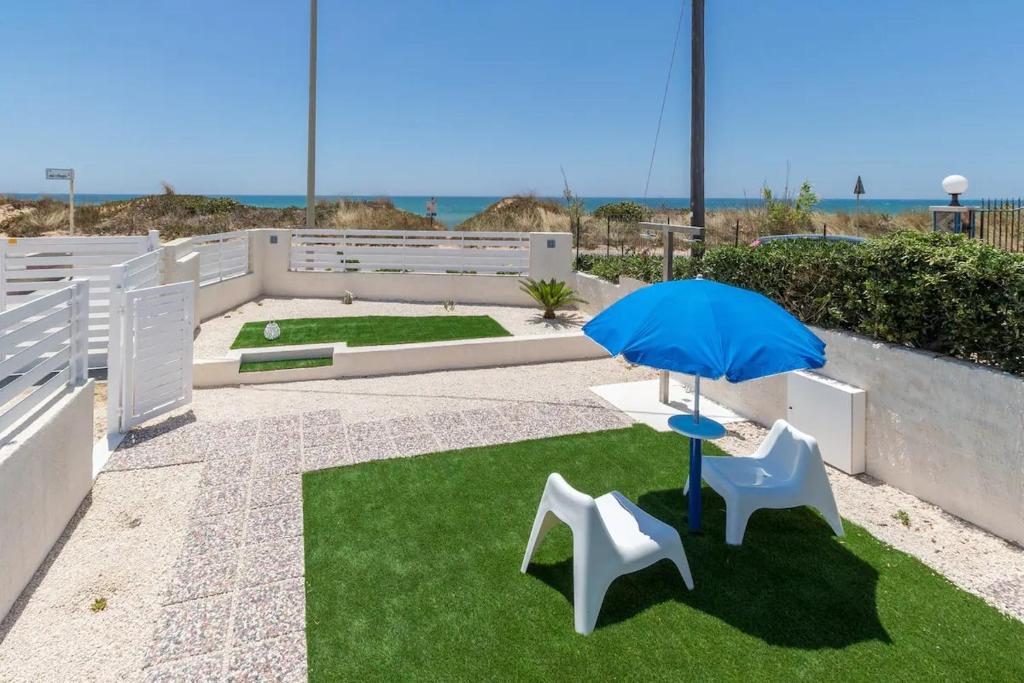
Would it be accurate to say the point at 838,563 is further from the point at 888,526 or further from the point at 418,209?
the point at 418,209

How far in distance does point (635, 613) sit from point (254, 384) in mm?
7063

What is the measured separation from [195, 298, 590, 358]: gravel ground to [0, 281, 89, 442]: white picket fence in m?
5.10

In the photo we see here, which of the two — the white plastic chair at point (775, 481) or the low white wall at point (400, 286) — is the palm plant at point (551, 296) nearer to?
the low white wall at point (400, 286)

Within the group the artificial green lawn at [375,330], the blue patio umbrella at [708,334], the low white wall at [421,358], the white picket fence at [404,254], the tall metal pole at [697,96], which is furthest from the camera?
the white picket fence at [404,254]

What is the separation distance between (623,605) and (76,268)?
1105 cm

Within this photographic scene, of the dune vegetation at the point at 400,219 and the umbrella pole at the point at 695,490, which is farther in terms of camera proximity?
the dune vegetation at the point at 400,219

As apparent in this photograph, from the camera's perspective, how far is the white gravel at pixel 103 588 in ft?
9.88

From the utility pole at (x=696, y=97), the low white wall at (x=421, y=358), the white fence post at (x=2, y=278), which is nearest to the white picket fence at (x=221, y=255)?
the white fence post at (x=2, y=278)

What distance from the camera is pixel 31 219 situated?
26250 millimetres

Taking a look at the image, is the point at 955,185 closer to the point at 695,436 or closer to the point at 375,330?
the point at 695,436

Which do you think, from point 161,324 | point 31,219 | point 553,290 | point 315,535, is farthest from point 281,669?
point 31,219

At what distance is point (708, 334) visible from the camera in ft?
11.0

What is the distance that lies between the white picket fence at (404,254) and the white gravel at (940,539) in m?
10.7

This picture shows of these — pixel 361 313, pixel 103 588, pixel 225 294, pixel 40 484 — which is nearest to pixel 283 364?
pixel 361 313
